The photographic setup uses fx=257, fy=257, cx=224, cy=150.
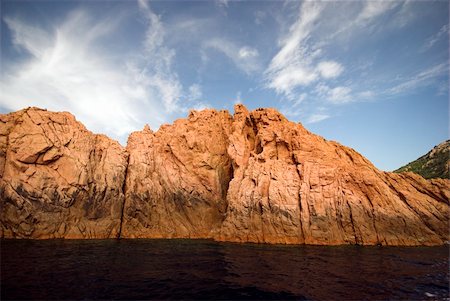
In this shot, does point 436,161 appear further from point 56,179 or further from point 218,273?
point 56,179

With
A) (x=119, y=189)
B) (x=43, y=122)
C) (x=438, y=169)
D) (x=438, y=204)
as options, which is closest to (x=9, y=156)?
(x=43, y=122)

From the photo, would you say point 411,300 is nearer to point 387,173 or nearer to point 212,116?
point 387,173

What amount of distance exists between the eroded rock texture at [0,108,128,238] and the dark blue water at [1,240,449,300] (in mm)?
6099

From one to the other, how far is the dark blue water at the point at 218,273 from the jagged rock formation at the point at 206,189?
218 inches

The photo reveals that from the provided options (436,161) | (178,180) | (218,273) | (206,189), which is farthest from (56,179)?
(436,161)

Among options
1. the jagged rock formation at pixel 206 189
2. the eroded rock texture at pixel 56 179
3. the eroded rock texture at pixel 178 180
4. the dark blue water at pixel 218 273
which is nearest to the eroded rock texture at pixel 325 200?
the jagged rock formation at pixel 206 189

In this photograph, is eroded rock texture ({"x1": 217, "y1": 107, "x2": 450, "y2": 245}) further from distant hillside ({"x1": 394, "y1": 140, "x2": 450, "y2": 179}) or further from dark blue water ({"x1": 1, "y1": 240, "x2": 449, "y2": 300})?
distant hillside ({"x1": 394, "y1": 140, "x2": 450, "y2": 179})

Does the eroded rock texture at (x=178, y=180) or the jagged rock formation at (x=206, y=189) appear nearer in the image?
the jagged rock formation at (x=206, y=189)

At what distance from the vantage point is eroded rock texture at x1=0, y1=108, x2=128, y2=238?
107 ft

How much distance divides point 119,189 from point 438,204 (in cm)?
4562

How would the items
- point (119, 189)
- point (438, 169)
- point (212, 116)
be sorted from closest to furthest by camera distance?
point (119, 189)
point (212, 116)
point (438, 169)

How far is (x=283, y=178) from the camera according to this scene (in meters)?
38.2

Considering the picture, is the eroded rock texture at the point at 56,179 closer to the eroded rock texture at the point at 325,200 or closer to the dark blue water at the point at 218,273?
the dark blue water at the point at 218,273

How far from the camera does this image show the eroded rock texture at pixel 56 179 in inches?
1287
